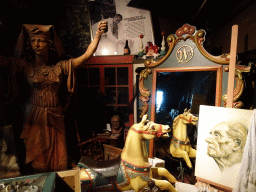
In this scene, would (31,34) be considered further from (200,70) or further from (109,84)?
(200,70)

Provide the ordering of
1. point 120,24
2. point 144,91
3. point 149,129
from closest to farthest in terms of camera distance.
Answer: point 149,129 → point 144,91 → point 120,24

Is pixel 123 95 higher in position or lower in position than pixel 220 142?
higher

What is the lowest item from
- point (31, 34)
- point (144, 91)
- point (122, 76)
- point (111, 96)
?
point (111, 96)

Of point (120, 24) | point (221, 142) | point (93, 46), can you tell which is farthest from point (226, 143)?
point (120, 24)

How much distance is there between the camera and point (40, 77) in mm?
1547

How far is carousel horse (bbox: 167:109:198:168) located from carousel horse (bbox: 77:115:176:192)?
1.30ft

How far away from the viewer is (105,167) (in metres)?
1.52

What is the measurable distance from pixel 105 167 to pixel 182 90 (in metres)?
1.26

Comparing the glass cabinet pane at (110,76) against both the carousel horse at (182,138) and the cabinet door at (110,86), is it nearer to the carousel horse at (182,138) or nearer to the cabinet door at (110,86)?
the cabinet door at (110,86)

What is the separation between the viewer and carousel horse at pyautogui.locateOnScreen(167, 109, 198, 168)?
5.36ft

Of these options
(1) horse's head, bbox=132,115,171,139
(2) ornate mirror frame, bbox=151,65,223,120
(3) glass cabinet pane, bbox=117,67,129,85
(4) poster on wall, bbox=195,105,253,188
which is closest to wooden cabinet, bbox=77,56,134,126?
(3) glass cabinet pane, bbox=117,67,129,85

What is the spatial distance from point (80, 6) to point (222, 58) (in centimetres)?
255

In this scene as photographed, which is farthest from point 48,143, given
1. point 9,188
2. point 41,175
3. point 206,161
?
point 206,161

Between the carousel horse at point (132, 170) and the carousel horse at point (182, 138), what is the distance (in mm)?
397
